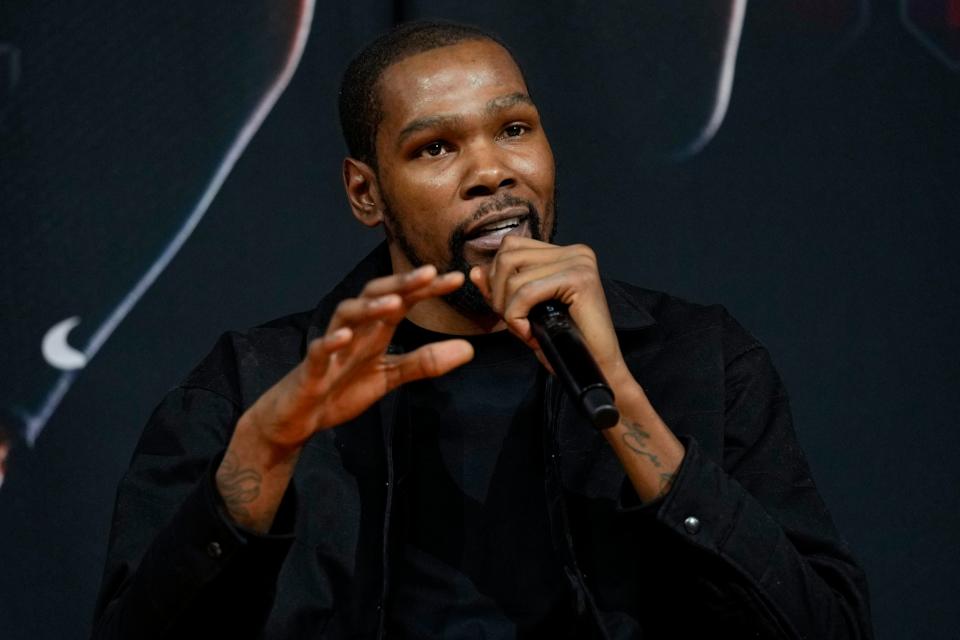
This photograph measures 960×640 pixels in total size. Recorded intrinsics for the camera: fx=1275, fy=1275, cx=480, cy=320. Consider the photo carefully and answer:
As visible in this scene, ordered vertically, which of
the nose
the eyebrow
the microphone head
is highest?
the eyebrow

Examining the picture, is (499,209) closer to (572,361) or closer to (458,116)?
(458,116)

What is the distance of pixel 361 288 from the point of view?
1643mm

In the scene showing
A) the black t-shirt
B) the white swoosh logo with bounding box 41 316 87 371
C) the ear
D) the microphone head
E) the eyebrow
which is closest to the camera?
the microphone head

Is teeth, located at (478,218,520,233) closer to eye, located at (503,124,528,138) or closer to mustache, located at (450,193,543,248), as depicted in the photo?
mustache, located at (450,193,543,248)

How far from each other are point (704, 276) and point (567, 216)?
0.77 feet

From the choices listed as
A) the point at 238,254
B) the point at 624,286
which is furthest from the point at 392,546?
the point at 238,254

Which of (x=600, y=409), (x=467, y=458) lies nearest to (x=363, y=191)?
(x=467, y=458)

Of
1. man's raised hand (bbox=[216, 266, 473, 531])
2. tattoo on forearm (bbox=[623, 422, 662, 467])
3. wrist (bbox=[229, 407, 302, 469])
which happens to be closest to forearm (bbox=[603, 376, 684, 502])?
tattoo on forearm (bbox=[623, 422, 662, 467])

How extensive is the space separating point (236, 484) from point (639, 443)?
39cm

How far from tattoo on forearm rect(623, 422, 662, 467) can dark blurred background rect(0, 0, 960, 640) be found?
2.58 ft

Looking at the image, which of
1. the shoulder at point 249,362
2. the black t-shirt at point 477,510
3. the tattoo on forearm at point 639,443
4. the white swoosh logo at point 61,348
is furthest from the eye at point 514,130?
the white swoosh logo at point 61,348

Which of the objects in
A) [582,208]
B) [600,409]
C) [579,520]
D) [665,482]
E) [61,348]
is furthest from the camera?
[582,208]

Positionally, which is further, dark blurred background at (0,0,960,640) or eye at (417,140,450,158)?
dark blurred background at (0,0,960,640)

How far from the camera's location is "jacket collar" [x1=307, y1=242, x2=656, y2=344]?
1570mm
